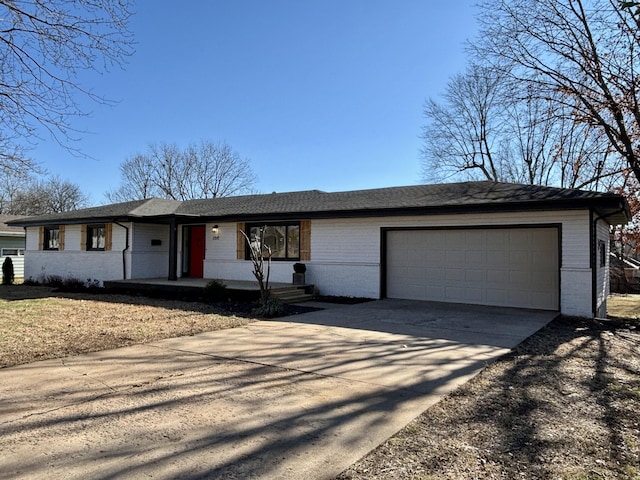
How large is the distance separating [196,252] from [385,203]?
26.3 ft

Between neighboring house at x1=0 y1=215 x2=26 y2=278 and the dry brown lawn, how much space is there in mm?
10762

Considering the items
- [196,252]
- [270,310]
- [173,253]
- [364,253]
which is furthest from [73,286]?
[364,253]

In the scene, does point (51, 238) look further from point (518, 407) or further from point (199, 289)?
point (518, 407)


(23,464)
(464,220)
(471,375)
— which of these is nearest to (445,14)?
(464,220)

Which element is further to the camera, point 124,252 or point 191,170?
point 191,170

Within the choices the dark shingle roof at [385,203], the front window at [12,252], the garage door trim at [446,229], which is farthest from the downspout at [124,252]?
the front window at [12,252]

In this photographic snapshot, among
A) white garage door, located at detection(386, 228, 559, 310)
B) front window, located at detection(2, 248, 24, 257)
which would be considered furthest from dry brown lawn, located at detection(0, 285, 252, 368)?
front window, located at detection(2, 248, 24, 257)

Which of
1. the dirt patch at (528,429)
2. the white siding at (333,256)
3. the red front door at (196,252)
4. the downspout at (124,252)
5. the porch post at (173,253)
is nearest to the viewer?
the dirt patch at (528,429)

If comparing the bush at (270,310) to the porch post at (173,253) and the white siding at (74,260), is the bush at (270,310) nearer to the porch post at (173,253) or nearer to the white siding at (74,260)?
the porch post at (173,253)

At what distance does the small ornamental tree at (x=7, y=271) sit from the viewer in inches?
722

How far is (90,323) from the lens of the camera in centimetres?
846

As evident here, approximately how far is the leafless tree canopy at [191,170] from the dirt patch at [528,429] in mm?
34454

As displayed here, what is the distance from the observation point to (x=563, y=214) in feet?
33.0

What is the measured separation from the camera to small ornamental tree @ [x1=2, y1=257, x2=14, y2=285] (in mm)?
18328
